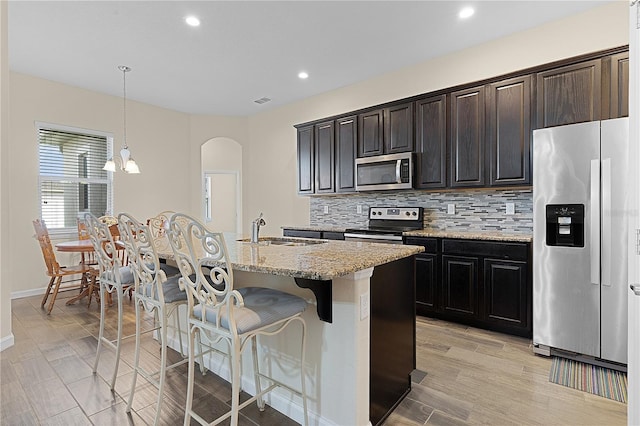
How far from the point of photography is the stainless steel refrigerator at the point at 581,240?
7.36ft

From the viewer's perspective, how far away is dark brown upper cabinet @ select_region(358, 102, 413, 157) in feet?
12.3

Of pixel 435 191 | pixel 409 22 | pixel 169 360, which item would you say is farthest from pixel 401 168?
pixel 169 360

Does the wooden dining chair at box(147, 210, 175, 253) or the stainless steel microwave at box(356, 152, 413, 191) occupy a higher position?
the stainless steel microwave at box(356, 152, 413, 191)

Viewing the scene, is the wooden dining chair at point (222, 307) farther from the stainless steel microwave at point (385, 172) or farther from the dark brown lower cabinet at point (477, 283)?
the stainless steel microwave at point (385, 172)

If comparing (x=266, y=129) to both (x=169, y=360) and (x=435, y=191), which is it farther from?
(x=169, y=360)

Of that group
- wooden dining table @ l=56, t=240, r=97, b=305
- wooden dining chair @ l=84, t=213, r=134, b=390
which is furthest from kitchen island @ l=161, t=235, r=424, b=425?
wooden dining table @ l=56, t=240, r=97, b=305

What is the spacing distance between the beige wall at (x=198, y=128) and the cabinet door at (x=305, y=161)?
0.48 meters

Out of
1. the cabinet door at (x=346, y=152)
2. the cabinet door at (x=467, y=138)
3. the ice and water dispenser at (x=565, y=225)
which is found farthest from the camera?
the cabinet door at (x=346, y=152)

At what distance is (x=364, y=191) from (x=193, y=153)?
3.70 metres

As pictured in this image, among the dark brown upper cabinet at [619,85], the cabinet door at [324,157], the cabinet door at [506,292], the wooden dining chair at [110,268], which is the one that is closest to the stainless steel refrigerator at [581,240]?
the cabinet door at [506,292]

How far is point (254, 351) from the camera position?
1888 millimetres

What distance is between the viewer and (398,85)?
4.25 m

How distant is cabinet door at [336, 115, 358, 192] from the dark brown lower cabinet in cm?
129

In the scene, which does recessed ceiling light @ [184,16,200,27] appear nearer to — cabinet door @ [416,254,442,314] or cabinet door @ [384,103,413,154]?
cabinet door @ [384,103,413,154]
